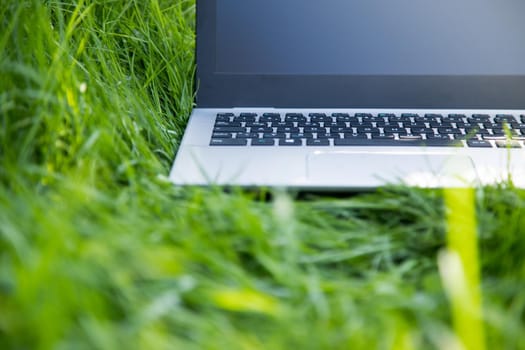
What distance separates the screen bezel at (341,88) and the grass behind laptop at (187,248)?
15cm

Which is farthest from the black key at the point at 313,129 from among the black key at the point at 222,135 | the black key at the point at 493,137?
the black key at the point at 493,137

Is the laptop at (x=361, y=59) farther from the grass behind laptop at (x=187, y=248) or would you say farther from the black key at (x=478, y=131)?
the grass behind laptop at (x=187, y=248)

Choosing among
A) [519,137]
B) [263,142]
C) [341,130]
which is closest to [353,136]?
[341,130]

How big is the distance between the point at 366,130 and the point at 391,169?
13 cm

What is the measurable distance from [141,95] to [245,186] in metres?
0.31

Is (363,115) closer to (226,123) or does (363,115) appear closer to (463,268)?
(226,123)

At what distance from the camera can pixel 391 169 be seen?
34.3 inches

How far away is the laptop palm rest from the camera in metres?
0.83

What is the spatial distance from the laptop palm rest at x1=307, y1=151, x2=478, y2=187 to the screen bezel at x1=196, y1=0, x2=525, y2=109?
17 cm

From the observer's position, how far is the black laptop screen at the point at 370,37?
1.06 metres

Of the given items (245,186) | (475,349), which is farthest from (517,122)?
(475,349)

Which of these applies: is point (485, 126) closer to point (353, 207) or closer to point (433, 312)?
point (353, 207)

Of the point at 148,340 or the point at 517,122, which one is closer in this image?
the point at 148,340

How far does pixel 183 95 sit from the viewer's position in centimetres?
112
